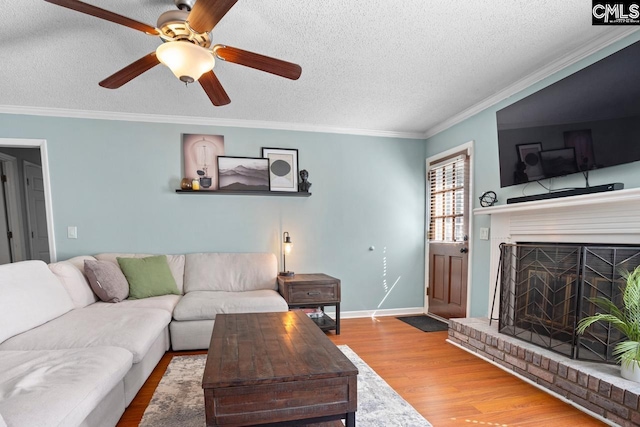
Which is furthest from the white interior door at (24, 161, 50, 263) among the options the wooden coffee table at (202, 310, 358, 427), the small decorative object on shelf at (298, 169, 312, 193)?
the wooden coffee table at (202, 310, 358, 427)

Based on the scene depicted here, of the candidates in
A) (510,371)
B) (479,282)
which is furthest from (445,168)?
(510,371)

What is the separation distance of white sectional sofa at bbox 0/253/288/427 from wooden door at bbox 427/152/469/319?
6.56 ft

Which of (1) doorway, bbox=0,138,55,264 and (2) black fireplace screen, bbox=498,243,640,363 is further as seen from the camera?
(1) doorway, bbox=0,138,55,264

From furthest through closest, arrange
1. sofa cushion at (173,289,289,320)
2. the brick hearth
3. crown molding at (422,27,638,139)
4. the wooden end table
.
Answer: the wooden end table → sofa cushion at (173,289,289,320) → crown molding at (422,27,638,139) → the brick hearth

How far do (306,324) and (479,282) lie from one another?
81.4 inches

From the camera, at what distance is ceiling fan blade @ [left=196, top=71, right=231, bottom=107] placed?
1.93 m

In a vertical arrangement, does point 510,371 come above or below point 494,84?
below

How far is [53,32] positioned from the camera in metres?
1.87

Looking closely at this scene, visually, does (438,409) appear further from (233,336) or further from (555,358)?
(233,336)

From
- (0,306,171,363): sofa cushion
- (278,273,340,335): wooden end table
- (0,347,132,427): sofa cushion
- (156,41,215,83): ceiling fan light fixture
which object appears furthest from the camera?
(278,273,340,335): wooden end table

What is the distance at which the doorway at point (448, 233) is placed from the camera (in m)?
3.29

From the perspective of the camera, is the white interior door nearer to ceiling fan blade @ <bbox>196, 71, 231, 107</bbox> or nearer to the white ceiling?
the white ceiling

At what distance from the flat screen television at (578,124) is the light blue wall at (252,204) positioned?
158 cm

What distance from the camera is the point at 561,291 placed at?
2146 millimetres
